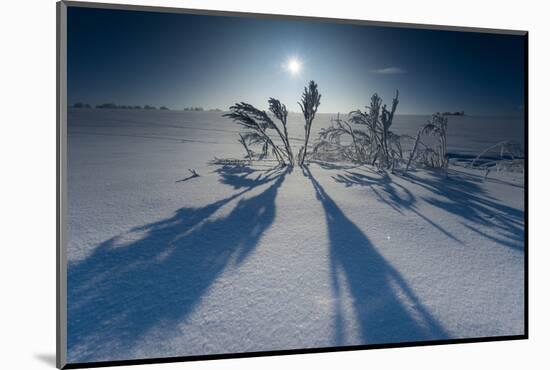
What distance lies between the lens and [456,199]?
234 centimetres

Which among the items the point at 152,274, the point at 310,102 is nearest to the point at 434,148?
the point at 310,102

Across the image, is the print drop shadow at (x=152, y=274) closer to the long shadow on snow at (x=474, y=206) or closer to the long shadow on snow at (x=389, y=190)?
the long shadow on snow at (x=389, y=190)

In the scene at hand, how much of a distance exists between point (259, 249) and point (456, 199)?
4.04 ft

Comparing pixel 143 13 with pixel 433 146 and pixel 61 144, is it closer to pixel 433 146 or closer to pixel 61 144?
pixel 61 144

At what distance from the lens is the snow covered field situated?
5.40 ft

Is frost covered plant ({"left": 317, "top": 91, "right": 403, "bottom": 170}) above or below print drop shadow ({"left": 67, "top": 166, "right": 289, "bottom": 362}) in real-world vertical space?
above

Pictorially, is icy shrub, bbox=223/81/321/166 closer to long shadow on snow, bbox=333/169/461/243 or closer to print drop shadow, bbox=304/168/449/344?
long shadow on snow, bbox=333/169/461/243

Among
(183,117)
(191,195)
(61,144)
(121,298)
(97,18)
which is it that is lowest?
(121,298)

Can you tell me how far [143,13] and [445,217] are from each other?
1.88 meters

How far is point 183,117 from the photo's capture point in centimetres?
217

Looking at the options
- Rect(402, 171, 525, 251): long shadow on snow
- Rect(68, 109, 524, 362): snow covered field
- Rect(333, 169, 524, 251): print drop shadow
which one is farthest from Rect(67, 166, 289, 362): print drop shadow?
Rect(402, 171, 525, 251): long shadow on snow

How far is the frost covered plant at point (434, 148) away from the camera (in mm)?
2517

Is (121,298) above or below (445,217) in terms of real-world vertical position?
below

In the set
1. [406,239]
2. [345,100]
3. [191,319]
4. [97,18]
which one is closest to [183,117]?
[97,18]
